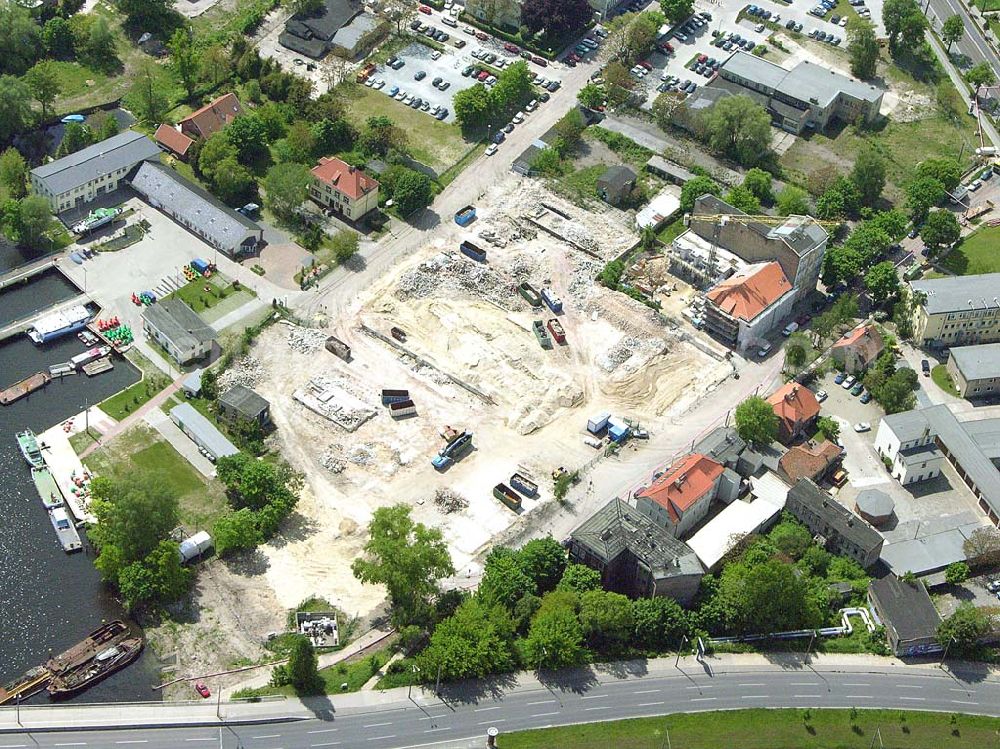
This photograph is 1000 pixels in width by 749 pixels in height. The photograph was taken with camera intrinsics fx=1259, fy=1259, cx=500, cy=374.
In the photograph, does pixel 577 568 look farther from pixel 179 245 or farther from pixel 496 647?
pixel 179 245

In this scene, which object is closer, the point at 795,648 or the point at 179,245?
the point at 795,648

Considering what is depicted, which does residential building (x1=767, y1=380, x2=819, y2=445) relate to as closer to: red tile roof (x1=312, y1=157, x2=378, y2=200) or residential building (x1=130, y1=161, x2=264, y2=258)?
red tile roof (x1=312, y1=157, x2=378, y2=200)

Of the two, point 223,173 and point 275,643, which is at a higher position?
point 223,173

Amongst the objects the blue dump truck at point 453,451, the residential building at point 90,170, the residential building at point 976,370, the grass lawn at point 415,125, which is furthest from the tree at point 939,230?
the residential building at point 90,170

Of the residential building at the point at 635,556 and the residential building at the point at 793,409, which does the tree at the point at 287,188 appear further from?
the residential building at the point at 793,409

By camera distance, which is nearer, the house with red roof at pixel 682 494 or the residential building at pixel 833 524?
the residential building at pixel 833 524

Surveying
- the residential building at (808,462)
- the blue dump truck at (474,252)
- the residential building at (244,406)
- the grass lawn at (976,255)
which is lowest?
the residential building at (244,406)

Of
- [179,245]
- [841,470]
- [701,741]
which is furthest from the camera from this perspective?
[179,245]

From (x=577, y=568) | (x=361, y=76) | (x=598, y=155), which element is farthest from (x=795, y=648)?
(x=361, y=76)
